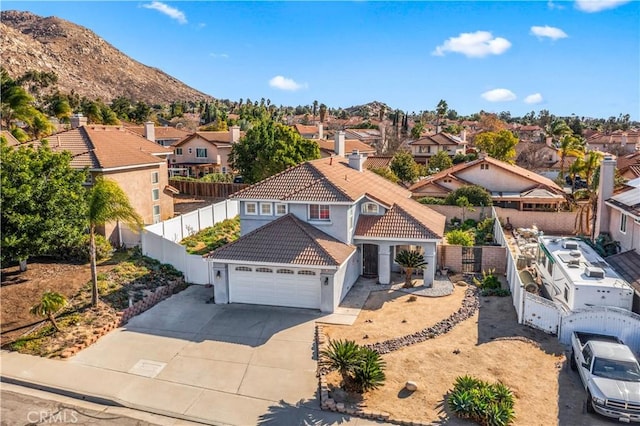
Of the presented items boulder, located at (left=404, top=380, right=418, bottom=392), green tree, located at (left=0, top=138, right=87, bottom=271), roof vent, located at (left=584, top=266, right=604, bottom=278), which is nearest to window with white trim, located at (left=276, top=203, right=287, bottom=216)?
green tree, located at (left=0, top=138, right=87, bottom=271)

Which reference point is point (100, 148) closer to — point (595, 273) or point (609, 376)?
point (595, 273)

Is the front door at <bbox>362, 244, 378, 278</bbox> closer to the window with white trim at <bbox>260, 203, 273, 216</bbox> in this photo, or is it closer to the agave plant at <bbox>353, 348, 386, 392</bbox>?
the window with white trim at <bbox>260, 203, 273, 216</bbox>

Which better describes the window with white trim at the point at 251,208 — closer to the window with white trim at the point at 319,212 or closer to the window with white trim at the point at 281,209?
the window with white trim at the point at 281,209

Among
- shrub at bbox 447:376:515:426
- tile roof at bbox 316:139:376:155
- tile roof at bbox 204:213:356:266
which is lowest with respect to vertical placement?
shrub at bbox 447:376:515:426

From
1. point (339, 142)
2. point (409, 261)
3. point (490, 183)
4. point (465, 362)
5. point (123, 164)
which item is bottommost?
point (465, 362)

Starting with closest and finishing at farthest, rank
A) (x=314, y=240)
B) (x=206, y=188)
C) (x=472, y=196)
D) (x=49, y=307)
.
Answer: (x=49, y=307) < (x=314, y=240) < (x=472, y=196) < (x=206, y=188)
